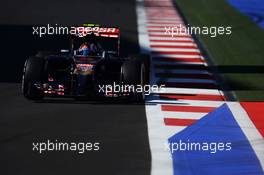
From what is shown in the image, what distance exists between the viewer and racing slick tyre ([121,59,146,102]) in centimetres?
1720

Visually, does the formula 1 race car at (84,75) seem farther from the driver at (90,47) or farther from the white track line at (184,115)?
the white track line at (184,115)

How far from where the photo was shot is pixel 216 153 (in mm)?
13758

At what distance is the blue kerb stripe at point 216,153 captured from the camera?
12727mm

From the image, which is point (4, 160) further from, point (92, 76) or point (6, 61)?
point (6, 61)

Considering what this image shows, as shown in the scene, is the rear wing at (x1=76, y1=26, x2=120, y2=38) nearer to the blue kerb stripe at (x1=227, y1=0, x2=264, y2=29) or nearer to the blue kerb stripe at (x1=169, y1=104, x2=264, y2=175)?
the blue kerb stripe at (x1=169, y1=104, x2=264, y2=175)

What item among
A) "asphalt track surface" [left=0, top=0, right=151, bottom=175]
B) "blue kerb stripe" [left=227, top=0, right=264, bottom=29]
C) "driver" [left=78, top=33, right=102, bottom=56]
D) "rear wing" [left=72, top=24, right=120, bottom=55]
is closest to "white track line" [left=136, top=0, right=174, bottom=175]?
"asphalt track surface" [left=0, top=0, right=151, bottom=175]

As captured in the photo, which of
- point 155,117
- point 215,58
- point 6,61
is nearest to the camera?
point 155,117

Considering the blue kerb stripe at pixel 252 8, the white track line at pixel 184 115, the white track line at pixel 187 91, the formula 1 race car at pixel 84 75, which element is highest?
the formula 1 race car at pixel 84 75

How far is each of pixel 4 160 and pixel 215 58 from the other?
12258mm

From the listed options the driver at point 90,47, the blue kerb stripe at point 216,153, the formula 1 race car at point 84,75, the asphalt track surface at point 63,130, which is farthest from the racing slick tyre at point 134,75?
the blue kerb stripe at point 216,153

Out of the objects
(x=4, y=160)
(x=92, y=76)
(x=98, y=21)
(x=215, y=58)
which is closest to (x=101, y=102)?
(x=92, y=76)

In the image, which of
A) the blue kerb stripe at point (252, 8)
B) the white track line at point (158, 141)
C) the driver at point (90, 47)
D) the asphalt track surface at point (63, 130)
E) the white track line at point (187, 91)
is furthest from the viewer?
the blue kerb stripe at point (252, 8)

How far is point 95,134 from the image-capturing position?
14.7 m

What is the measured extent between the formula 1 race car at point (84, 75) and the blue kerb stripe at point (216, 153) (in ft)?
6.19
